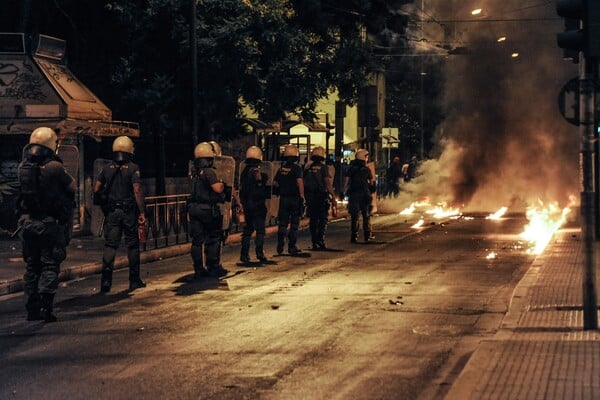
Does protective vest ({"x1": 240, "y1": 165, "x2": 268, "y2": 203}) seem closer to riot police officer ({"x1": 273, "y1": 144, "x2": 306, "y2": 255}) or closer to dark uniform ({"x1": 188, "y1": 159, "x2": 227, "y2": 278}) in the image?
riot police officer ({"x1": 273, "y1": 144, "x2": 306, "y2": 255})

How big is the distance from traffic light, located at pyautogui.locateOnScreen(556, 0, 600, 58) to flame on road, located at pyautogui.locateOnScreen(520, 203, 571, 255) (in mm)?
9220

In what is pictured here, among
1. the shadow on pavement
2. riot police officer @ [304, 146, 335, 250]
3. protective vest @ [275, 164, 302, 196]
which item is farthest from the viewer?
riot police officer @ [304, 146, 335, 250]

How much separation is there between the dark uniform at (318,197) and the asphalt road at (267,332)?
8.73 ft

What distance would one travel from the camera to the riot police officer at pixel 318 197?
20031 mm

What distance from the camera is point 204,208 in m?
15.0

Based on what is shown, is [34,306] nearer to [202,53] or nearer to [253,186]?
[253,186]

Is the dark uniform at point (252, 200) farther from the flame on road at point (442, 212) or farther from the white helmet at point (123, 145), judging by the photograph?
the flame on road at point (442, 212)

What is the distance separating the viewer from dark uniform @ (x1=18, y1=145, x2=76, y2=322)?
1115 cm

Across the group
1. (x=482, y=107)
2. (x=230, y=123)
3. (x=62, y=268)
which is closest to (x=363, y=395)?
(x=62, y=268)

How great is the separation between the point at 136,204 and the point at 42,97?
920 centimetres

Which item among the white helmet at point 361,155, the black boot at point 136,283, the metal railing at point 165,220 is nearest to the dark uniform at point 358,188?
the white helmet at point 361,155

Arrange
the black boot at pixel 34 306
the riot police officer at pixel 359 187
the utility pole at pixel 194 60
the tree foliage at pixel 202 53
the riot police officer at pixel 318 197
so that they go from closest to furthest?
the black boot at pixel 34 306
the riot police officer at pixel 318 197
the riot police officer at pixel 359 187
the utility pole at pixel 194 60
the tree foliage at pixel 202 53

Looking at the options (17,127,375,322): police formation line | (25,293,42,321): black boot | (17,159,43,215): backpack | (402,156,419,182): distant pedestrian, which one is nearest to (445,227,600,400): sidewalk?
(17,127,375,322): police formation line

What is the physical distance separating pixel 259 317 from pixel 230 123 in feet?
60.0
